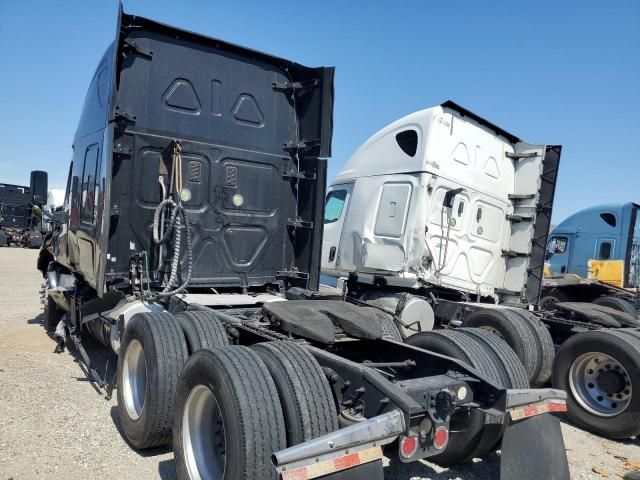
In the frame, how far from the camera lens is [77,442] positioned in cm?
388

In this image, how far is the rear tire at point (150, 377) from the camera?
11.6ft

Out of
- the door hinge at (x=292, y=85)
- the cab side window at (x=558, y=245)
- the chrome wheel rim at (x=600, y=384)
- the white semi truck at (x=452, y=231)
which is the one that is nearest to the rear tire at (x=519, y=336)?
the white semi truck at (x=452, y=231)

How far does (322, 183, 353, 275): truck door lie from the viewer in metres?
8.49

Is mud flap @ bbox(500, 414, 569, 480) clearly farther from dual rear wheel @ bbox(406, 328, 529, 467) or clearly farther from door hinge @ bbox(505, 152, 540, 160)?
door hinge @ bbox(505, 152, 540, 160)

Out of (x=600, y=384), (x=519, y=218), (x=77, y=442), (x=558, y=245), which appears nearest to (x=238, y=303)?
(x=77, y=442)

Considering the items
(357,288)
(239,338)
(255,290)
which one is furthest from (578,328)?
(239,338)

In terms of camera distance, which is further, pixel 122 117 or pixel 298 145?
pixel 298 145

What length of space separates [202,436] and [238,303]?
6.32 feet

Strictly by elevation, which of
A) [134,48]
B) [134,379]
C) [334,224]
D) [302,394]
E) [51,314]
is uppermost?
[134,48]

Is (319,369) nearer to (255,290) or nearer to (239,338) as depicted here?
(239,338)

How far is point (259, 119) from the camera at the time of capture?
5672 mm

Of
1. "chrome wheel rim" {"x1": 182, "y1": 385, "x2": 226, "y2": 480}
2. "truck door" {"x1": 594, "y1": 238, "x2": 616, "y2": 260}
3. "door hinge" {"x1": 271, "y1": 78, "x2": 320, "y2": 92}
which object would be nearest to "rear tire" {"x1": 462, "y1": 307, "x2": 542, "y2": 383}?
"door hinge" {"x1": 271, "y1": 78, "x2": 320, "y2": 92}

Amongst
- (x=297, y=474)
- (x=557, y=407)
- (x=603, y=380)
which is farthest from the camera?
(x=603, y=380)

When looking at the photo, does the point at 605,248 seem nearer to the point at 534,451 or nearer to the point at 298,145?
the point at 298,145
